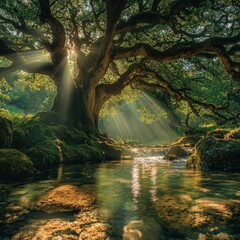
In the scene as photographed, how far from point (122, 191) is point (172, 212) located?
2030mm

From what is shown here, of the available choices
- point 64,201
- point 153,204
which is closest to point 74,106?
point 64,201

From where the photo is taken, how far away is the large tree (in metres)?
13.5

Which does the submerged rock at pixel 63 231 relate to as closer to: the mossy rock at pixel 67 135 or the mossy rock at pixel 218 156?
the mossy rock at pixel 218 156

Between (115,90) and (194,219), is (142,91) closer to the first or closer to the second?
(115,90)

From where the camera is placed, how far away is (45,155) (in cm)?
1063

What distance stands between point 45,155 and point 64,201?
6.10 meters

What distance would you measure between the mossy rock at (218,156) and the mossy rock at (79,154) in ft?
18.0

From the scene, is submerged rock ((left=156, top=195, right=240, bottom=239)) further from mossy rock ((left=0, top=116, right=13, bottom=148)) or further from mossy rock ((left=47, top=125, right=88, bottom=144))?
mossy rock ((left=47, top=125, right=88, bottom=144))

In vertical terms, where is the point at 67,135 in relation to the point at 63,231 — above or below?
above

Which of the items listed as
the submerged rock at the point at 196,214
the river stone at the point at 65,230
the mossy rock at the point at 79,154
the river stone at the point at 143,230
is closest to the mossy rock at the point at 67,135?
the mossy rock at the point at 79,154

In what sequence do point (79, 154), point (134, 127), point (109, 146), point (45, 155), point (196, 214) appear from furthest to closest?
point (134, 127) < point (109, 146) < point (79, 154) < point (45, 155) < point (196, 214)

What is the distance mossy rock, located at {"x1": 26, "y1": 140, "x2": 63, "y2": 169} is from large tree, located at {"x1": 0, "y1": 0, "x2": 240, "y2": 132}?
5.80 m

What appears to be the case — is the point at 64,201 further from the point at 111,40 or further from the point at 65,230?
the point at 111,40

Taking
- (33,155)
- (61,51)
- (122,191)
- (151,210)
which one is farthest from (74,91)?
(151,210)
